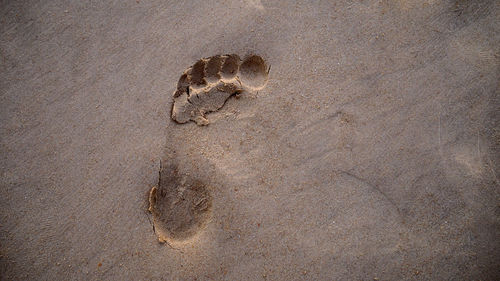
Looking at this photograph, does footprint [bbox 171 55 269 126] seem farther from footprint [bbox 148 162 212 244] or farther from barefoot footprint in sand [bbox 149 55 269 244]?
footprint [bbox 148 162 212 244]

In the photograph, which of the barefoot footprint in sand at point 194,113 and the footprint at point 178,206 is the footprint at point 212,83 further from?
the footprint at point 178,206

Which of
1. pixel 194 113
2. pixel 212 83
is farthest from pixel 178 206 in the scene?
pixel 212 83

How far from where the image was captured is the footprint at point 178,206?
1.43m

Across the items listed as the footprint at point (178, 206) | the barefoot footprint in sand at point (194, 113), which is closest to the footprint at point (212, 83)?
the barefoot footprint in sand at point (194, 113)

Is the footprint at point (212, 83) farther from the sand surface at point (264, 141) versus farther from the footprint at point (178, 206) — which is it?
the footprint at point (178, 206)

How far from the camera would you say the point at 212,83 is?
1.50 metres

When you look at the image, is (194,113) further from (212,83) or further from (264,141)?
(264,141)

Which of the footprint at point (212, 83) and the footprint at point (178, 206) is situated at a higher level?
the footprint at point (212, 83)

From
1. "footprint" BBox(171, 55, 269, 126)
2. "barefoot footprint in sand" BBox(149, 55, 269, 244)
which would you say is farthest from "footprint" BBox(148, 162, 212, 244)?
"footprint" BBox(171, 55, 269, 126)

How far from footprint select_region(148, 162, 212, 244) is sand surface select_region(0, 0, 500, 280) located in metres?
0.02

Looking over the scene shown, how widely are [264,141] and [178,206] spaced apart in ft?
2.07

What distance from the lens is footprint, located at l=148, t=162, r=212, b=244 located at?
1.43 metres

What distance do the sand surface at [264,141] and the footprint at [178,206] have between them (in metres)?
0.02

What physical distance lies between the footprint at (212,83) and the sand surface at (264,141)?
0.05 m
